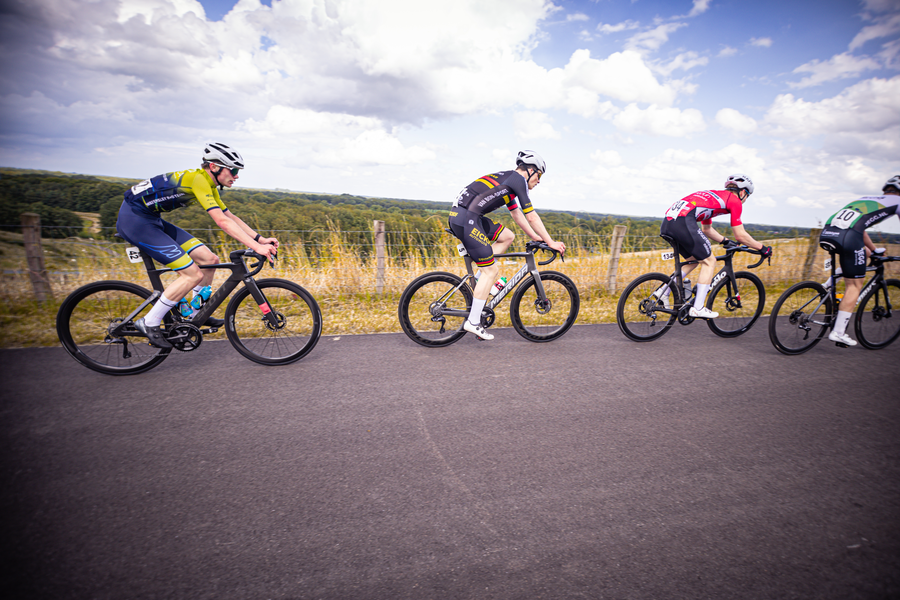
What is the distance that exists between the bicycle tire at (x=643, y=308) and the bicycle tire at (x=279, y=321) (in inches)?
149

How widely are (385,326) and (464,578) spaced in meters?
4.18

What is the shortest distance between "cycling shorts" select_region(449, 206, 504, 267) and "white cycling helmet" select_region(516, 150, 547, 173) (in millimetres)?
826

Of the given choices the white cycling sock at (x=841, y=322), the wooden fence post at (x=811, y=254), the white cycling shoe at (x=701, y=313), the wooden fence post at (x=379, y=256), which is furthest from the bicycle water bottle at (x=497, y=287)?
the wooden fence post at (x=811, y=254)

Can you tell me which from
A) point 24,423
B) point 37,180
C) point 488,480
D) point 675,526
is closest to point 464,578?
point 488,480

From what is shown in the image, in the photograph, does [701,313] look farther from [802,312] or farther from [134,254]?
[134,254]

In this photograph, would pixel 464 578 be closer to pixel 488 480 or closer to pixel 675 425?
pixel 488 480

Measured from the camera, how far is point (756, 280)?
559 cm

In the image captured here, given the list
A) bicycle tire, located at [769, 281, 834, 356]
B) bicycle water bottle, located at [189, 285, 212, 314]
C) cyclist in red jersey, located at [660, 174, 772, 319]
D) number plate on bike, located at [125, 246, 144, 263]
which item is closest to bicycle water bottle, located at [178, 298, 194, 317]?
bicycle water bottle, located at [189, 285, 212, 314]

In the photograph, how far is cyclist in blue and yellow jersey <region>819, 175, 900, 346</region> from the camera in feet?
15.5

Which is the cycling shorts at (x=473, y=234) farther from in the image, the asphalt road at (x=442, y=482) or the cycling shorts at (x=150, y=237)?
the cycling shorts at (x=150, y=237)

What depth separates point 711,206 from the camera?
5.30 m

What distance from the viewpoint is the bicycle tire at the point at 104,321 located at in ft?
12.6

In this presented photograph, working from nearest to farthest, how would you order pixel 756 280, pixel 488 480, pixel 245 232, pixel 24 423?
pixel 488 480, pixel 24 423, pixel 245 232, pixel 756 280

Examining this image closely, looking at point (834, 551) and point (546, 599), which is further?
point (834, 551)
